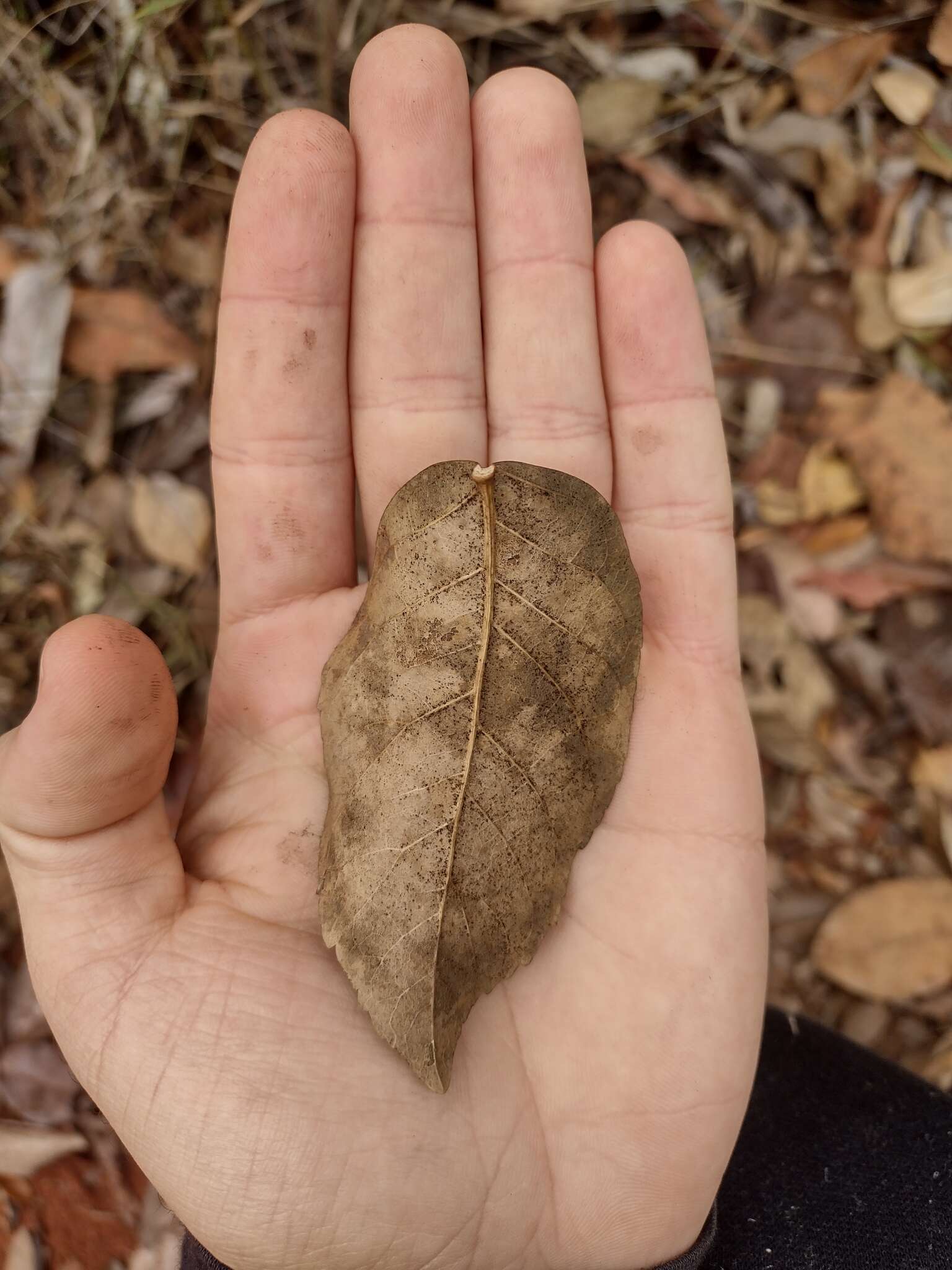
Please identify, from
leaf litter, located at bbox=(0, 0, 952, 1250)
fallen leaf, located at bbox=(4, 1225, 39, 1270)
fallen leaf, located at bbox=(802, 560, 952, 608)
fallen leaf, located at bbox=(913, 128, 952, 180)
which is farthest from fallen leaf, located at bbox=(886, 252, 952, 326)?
fallen leaf, located at bbox=(4, 1225, 39, 1270)

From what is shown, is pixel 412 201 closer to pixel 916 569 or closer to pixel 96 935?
pixel 96 935

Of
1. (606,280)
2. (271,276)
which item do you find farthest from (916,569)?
(271,276)

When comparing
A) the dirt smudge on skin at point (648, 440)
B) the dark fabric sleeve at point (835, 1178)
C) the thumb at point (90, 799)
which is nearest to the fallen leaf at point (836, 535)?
the dirt smudge on skin at point (648, 440)

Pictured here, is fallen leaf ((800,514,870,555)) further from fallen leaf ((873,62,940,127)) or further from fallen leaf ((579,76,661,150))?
fallen leaf ((579,76,661,150))

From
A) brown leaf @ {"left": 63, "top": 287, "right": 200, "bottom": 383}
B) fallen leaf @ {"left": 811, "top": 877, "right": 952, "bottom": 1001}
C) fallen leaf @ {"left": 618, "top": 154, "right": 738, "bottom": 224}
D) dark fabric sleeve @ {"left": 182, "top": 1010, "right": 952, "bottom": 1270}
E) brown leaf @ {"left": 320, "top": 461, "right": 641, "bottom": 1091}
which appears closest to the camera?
brown leaf @ {"left": 320, "top": 461, "right": 641, "bottom": 1091}

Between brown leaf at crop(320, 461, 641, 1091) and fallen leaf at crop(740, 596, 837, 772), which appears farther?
fallen leaf at crop(740, 596, 837, 772)

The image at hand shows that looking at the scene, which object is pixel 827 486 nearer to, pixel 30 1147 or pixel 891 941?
pixel 891 941

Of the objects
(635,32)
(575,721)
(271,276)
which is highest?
(635,32)

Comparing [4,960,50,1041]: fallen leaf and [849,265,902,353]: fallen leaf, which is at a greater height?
[849,265,902,353]: fallen leaf
